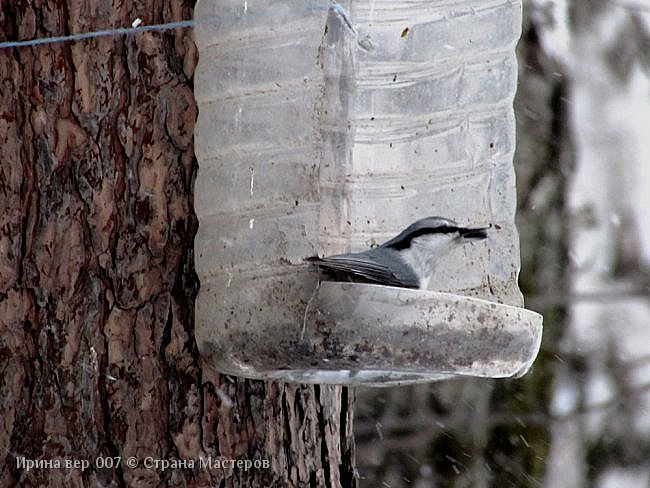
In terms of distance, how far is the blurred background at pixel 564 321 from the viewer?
4223 mm

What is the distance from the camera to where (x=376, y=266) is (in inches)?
84.5

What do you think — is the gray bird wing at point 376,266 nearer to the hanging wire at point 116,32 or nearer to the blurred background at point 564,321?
the hanging wire at point 116,32

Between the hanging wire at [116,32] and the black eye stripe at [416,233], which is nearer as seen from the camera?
the black eye stripe at [416,233]

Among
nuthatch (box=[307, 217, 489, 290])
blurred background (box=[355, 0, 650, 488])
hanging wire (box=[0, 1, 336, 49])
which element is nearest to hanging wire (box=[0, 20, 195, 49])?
hanging wire (box=[0, 1, 336, 49])

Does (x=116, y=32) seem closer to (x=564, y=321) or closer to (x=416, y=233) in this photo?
(x=416, y=233)

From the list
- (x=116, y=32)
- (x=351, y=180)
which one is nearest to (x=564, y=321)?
(x=351, y=180)

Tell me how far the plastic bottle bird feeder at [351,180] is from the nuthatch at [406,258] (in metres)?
0.04

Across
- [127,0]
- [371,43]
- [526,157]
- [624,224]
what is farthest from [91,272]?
[624,224]

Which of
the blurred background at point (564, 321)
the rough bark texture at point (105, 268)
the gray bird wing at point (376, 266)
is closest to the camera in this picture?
the gray bird wing at point (376, 266)

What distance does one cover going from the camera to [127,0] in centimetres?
237

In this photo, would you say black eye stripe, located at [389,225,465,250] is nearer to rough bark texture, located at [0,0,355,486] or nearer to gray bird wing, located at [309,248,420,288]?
gray bird wing, located at [309,248,420,288]

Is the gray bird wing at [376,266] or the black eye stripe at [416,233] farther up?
the black eye stripe at [416,233]

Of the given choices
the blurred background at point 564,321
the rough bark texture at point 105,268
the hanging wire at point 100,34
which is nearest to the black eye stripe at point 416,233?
the rough bark texture at point 105,268

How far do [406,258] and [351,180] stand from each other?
0.33 meters
